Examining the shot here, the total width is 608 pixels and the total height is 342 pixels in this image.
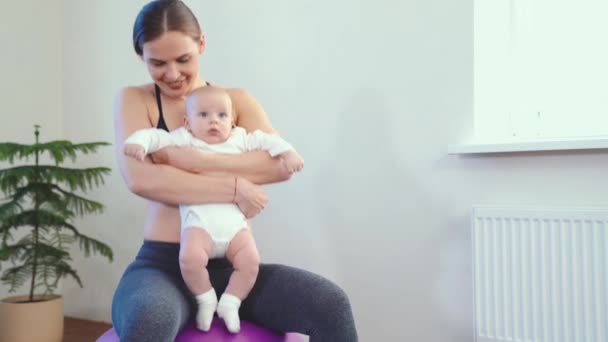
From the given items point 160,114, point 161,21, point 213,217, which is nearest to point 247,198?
point 213,217

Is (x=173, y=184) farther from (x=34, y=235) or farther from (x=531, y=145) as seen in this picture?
(x=34, y=235)

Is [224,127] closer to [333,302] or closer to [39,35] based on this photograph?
[333,302]

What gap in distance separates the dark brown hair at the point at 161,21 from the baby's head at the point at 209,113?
170 millimetres

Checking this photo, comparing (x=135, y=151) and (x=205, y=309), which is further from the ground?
(x=135, y=151)

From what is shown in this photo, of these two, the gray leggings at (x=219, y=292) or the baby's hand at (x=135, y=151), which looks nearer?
the gray leggings at (x=219, y=292)

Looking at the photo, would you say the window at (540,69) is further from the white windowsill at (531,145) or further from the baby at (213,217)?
the baby at (213,217)

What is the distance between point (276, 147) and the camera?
1.34m

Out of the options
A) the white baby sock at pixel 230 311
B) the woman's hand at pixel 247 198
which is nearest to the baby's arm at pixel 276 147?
the woman's hand at pixel 247 198

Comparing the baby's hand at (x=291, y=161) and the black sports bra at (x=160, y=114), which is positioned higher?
the black sports bra at (x=160, y=114)

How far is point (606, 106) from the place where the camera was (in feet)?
5.83

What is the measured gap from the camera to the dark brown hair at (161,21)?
130 centimetres

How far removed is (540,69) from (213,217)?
1338 millimetres

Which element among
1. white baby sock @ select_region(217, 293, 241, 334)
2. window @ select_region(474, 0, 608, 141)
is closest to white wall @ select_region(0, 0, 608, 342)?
window @ select_region(474, 0, 608, 141)

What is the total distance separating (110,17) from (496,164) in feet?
7.17
